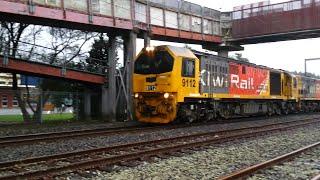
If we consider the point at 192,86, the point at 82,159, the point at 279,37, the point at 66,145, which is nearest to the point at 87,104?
the point at 192,86

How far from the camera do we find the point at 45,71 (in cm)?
2469

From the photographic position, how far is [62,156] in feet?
34.6

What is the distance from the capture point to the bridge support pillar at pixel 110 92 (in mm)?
26562

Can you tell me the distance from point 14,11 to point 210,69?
9.59 meters

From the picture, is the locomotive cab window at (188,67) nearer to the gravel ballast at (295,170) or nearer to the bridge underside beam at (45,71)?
the bridge underside beam at (45,71)

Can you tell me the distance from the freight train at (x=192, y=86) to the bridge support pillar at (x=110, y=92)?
5.48 metres

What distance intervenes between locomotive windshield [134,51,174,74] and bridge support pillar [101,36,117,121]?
217 inches

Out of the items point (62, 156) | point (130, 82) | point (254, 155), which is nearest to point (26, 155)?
point (62, 156)

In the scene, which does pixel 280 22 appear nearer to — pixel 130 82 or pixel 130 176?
pixel 130 82

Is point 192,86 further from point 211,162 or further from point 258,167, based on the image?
point 258,167

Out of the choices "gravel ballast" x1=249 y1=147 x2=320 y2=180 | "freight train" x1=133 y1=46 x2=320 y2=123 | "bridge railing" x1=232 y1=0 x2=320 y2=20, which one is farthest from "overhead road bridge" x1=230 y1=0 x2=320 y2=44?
"gravel ballast" x1=249 y1=147 x2=320 y2=180

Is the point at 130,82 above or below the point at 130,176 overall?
above

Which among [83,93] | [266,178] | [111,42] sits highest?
[111,42]

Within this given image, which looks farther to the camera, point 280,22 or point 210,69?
point 280,22
